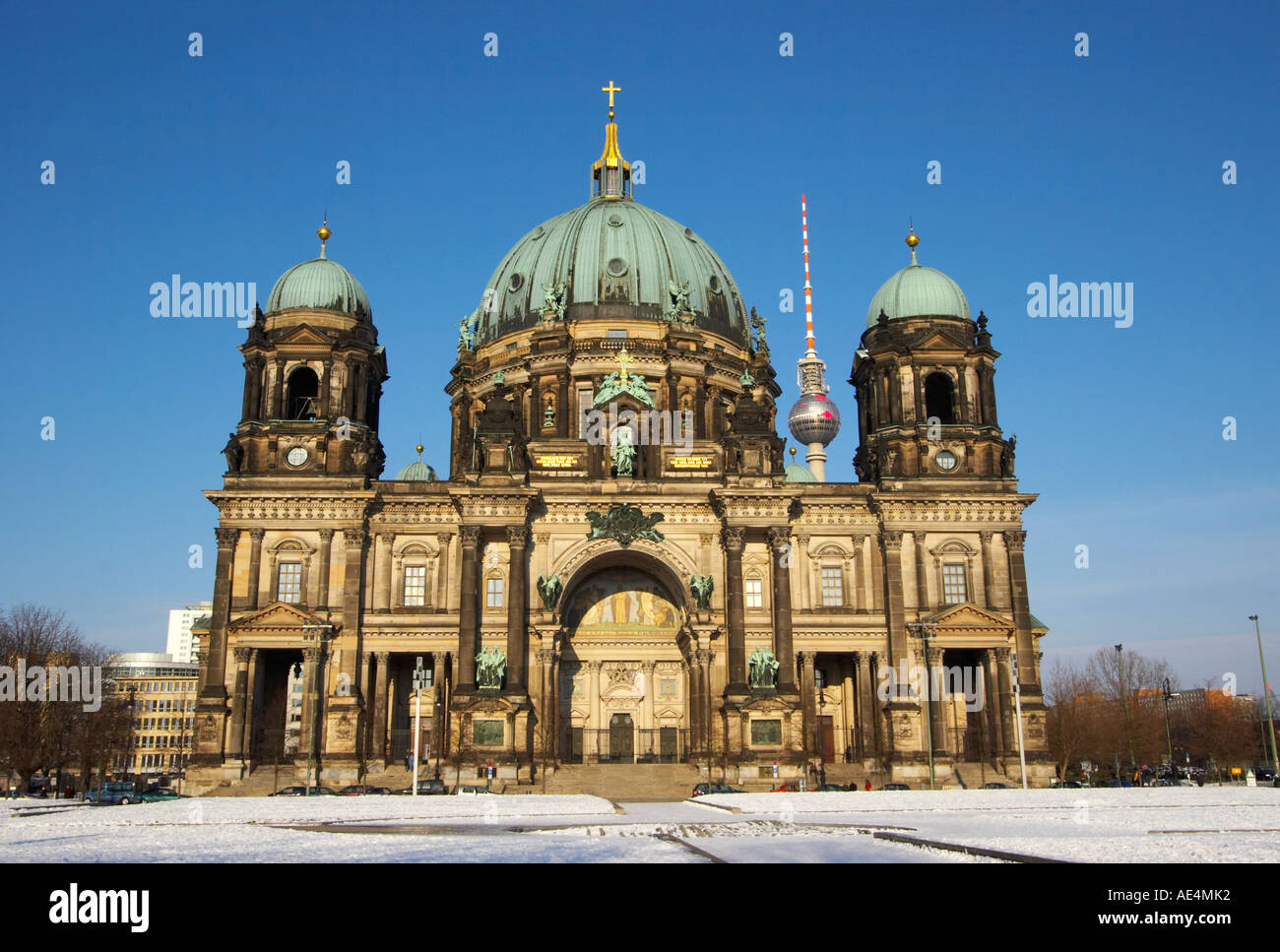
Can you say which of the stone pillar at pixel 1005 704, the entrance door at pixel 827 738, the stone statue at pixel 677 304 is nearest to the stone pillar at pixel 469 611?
the entrance door at pixel 827 738

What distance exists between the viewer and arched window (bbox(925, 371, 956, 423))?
6600 centimetres

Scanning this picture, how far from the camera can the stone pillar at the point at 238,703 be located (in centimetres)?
5594

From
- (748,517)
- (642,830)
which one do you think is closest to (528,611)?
(748,517)

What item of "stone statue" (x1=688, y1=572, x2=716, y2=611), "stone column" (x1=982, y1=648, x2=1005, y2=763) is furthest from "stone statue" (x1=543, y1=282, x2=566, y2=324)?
"stone column" (x1=982, y1=648, x2=1005, y2=763)

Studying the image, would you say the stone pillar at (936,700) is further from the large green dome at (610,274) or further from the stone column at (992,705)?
the large green dome at (610,274)

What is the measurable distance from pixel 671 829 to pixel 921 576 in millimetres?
36362

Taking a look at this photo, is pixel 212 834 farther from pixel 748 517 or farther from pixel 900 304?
pixel 900 304

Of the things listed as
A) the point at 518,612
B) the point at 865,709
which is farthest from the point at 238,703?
the point at 865,709

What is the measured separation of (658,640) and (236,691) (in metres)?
22.2

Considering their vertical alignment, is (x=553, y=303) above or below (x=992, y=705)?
above

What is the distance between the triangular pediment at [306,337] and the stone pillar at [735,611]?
2420 centimetres

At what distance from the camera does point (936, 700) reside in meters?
58.3

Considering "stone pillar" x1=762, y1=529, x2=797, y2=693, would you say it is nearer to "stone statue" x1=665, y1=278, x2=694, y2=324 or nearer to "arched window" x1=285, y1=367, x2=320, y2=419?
"stone statue" x1=665, y1=278, x2=694, y2=324

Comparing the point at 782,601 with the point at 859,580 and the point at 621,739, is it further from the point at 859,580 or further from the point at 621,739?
the point at 621,739
